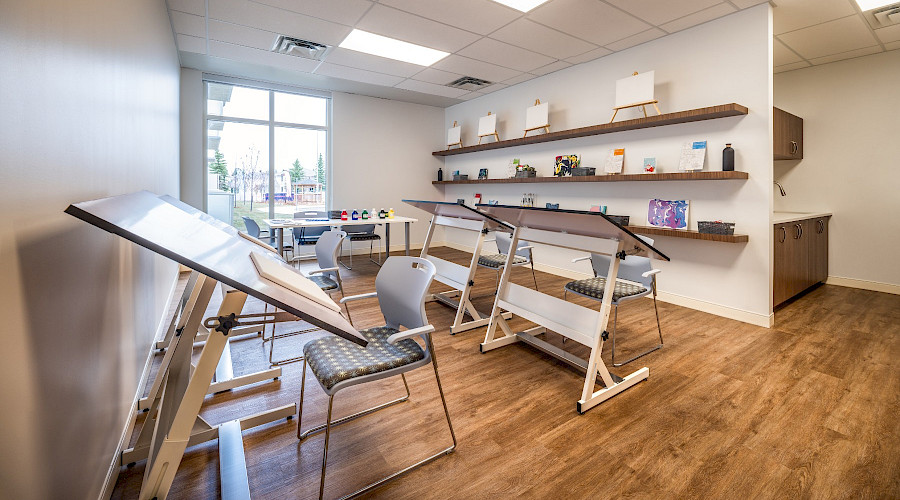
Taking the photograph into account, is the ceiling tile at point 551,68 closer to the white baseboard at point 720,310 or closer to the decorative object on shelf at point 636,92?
the decorative object on shelf at point 636,92

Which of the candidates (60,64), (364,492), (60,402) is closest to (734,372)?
(364,492)

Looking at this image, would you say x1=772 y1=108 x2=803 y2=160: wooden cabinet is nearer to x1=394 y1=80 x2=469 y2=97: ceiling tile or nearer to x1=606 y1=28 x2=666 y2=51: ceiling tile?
x1=606 y1=28 x2=666 y2=51: ceiling tile

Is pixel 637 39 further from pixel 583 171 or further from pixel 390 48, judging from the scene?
pixel 390 48

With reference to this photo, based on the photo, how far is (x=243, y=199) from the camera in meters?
6.66

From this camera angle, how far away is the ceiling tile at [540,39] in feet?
13.6

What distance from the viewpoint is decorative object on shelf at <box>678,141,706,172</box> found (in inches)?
157

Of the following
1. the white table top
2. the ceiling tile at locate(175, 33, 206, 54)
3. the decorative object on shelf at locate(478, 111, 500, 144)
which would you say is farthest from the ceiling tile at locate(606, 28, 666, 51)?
the ceiling tile at locate(175, 33, 206, 54)

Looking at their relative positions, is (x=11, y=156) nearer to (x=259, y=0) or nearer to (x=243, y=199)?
(x=259, y=0)

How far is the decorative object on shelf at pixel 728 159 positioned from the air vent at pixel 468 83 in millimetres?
3629

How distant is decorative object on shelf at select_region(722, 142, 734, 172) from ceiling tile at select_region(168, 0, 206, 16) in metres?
5.15

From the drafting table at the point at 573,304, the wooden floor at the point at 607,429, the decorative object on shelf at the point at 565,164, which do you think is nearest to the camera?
the wooden floor at the point at 607,429

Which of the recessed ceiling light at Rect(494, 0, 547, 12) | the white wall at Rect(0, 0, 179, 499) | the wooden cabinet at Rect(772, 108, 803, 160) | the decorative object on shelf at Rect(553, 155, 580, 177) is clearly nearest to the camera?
the white wall at Rect(0, 0, 179, 499)

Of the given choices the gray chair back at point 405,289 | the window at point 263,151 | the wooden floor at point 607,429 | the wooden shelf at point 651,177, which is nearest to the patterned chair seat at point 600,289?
the wooden floor at point 607,429

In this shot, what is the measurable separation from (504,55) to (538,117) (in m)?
1.05
